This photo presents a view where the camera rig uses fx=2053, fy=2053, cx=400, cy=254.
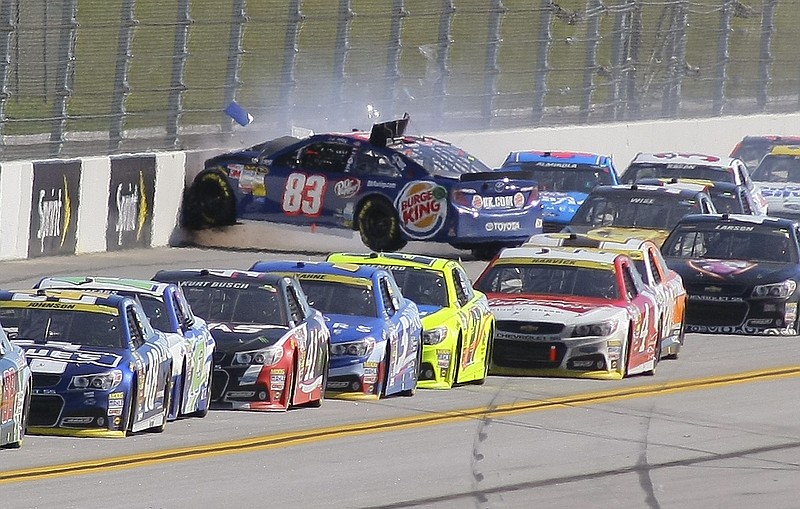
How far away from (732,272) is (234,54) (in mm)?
9209

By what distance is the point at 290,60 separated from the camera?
99.6ft

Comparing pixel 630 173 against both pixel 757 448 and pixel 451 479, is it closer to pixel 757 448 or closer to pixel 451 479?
pixel 757 448

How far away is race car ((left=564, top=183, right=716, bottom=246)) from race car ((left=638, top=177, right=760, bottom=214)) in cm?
190

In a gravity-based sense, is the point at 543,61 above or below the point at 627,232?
above

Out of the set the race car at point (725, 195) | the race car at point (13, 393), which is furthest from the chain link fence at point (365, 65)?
the race car at point (13, 393)

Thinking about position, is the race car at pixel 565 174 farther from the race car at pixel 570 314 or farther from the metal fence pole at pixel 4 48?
the race car at pixel 570 314

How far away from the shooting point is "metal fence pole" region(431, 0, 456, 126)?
109ft

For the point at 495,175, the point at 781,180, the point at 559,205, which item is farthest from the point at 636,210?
the point at 781,180

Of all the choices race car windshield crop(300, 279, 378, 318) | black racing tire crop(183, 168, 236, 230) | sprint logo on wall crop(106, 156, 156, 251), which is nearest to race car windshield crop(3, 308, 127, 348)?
race car windshield crop(300, 279, 378, 318)

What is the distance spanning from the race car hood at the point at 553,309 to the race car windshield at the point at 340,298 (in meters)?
2.16

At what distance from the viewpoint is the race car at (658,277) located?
808 inches

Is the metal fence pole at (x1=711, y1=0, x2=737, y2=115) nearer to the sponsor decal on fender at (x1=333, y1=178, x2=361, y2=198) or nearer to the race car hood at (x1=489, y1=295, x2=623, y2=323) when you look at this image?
the sponsor decal on fender at (x1=333, y1=178, x2=361, y2=198)

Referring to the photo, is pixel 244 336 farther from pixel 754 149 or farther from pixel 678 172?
pixel 754 149

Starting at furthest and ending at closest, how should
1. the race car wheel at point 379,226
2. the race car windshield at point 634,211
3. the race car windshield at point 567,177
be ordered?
the race car windshield at point 567,177 < the race car wheel at point 379,226 < the race car windshield at point 634,211
